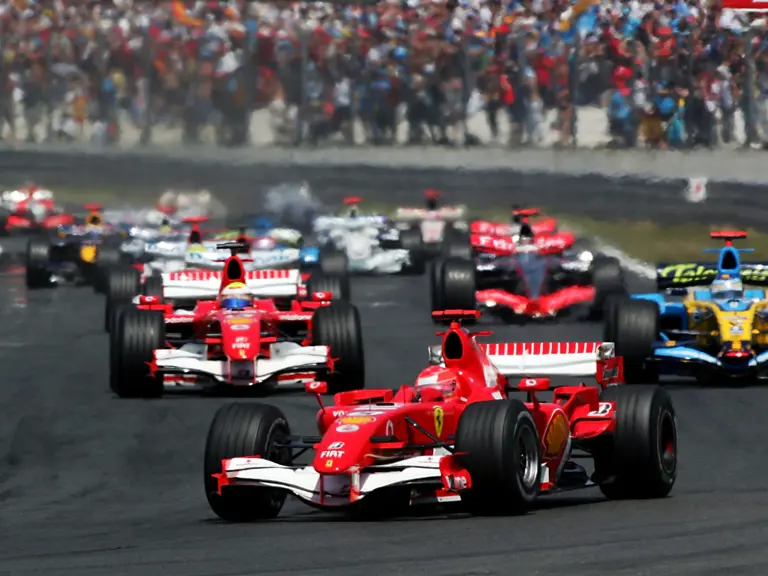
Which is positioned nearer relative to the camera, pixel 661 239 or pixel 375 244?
pixel 661 239

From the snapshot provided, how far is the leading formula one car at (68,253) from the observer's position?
28.0 metres

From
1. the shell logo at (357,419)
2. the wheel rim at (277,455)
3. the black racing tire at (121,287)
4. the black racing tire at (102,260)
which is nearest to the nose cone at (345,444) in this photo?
the shell logo at (357,419)

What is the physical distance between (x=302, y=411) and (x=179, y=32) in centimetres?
2351

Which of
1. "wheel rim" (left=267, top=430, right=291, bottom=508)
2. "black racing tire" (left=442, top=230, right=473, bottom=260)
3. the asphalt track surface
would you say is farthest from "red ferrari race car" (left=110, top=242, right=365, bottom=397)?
"black racing tire" (left=442, top=230, right=473, bottom=260)

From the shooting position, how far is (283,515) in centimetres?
1038

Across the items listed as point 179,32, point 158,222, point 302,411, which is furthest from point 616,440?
point 179,32

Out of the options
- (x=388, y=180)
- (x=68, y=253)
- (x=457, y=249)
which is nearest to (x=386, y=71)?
(x=388, y=180)

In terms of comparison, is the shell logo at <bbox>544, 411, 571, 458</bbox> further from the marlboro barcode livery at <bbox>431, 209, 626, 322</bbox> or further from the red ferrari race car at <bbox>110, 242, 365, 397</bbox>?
the marlboro barcode livery at <bbox>431, 209, 626, 322</bbox>

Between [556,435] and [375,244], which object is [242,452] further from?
[375,244]

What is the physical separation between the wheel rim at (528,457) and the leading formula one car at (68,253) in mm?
18359

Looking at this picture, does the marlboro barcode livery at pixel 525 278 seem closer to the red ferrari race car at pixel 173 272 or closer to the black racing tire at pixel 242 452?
the red ferrari race car at pixel 173 272

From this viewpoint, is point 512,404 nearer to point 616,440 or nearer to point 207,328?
point 616,440

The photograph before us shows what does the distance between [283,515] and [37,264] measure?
18272mm

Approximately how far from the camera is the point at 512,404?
9.58 m
